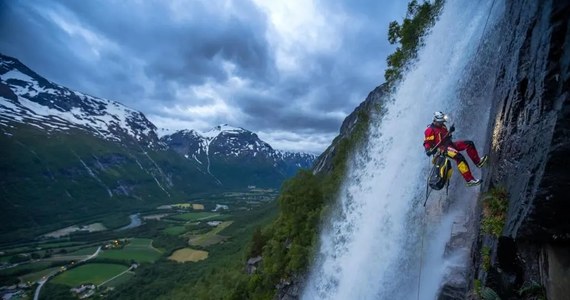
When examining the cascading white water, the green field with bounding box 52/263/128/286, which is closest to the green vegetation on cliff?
the cascading white water

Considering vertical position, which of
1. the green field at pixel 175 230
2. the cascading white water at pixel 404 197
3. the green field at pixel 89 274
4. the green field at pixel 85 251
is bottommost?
the green field at pixel 89 274

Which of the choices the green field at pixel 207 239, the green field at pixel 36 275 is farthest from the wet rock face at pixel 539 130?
the green field at pixel 207 239

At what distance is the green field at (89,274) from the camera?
4077 inches

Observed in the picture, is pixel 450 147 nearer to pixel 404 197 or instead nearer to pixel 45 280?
pixel 404 197

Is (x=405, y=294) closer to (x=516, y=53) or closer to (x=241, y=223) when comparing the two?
(x=516, y=53)

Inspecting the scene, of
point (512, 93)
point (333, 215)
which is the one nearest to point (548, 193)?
point (512, 93)

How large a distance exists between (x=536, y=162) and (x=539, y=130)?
86cm

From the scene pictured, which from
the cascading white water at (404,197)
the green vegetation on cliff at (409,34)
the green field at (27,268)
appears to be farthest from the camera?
the green field at (27,268)

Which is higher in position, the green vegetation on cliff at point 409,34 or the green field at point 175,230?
the green vegetation on cliff at point 409,34

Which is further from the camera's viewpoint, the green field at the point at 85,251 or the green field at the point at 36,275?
the green field at the point at 85,251

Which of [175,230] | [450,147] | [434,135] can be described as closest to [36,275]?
[175,230]

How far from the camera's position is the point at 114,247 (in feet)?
471

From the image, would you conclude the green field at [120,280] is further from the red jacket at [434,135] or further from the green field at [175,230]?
the red jacket at [434,135]

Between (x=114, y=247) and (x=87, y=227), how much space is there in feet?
230
